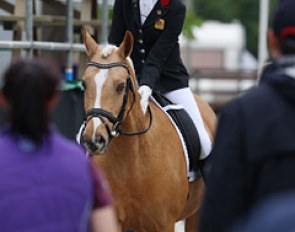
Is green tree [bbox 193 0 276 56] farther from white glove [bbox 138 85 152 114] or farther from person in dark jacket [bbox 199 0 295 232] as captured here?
person in dark jacket [bbox 199 0 295 232]

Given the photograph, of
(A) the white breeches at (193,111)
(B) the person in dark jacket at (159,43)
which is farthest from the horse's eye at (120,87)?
(A) the white breeches at (193,111)

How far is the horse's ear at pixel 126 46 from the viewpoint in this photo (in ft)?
28.9

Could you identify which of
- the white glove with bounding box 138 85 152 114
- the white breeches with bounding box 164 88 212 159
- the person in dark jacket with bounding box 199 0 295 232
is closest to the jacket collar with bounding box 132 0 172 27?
the white breeches with bounding box 164 88 212 159

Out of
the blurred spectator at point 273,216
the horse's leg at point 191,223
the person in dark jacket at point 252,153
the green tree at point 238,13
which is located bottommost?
the green tree at point 238,13

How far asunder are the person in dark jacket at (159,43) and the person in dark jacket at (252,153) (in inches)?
188

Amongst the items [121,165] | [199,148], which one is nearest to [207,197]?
[121,165]

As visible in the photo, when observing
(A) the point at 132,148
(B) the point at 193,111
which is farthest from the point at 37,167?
(B) the point at 193,111

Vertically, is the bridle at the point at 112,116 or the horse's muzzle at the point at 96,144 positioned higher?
the bridle at the point at 112,116

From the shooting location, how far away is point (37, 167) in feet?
14.7

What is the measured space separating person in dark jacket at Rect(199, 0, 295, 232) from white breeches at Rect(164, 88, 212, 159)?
5.30 meters

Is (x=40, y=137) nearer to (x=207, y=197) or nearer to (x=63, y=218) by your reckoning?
(x=63, y=218)

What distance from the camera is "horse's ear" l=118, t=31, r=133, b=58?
28.9ft

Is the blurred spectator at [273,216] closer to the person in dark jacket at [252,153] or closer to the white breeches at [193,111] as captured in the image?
the person in dark jacket at [252,153]

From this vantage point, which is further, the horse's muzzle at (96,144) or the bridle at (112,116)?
the bridle at (112,116)
